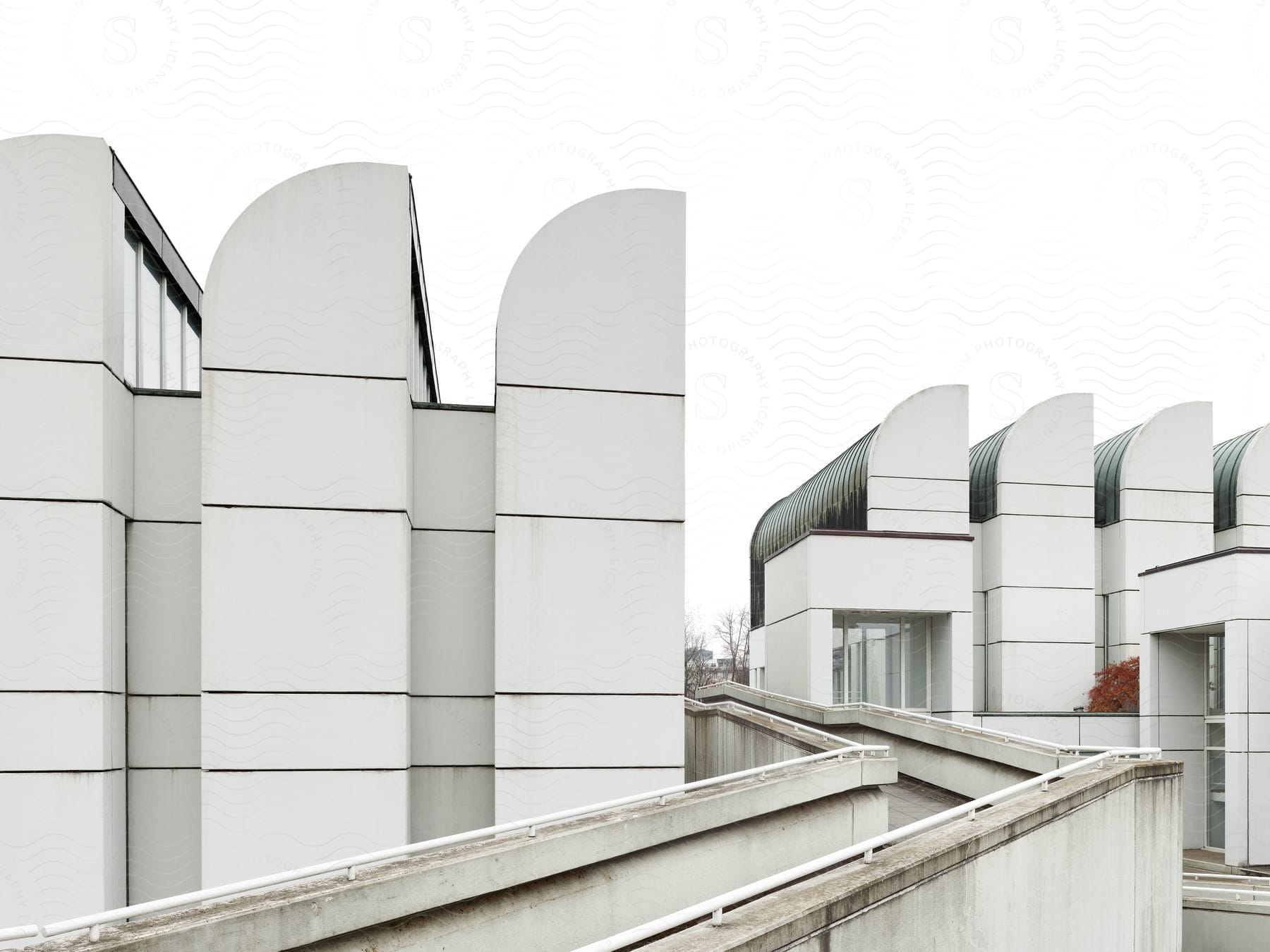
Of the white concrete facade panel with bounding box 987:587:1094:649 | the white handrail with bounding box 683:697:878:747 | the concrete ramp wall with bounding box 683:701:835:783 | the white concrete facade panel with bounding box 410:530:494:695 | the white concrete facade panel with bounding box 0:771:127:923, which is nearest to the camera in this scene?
the white concrete facade panel with bounding box 0:771:127:923

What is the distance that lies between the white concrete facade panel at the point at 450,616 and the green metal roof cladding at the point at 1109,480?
21215 millimetres

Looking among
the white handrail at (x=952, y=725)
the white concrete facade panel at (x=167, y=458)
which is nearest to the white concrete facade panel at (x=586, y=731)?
the white concrete facade panel at (x=167, y=458)

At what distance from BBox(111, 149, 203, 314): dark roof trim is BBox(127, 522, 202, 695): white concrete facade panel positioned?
295 cm

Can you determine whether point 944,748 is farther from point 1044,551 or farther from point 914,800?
point 1044,551

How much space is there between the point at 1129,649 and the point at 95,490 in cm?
2585

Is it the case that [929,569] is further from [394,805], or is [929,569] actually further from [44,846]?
[44,846]

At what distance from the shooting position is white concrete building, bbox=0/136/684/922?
12.2 meters

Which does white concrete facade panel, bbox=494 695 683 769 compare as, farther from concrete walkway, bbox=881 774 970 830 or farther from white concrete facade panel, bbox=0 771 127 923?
white concrete facade panel, bbox=0 771 127 923

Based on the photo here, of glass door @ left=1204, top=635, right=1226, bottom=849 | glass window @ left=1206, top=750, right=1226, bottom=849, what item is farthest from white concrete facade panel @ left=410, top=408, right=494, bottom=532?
glass window @ left=1206, top=750, right=1226, bottom=849

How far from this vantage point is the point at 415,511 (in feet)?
45.1

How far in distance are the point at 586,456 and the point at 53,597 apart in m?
6.29

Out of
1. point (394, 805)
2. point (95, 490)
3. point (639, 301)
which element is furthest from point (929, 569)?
point (95, 490)

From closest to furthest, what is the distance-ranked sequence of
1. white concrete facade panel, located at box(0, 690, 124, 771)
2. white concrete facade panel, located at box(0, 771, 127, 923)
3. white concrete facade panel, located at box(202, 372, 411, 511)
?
white concrete facade panel, located at box(0, 771, 127, 923) < white concrete facade panel, located at box(0, 690, 124, 771) < white concrete facade panel, located at box(202, 372, 411, 511)

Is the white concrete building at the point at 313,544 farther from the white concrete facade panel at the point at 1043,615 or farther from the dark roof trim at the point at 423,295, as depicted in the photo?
the white concrete facade panel at the point at 1043,615
